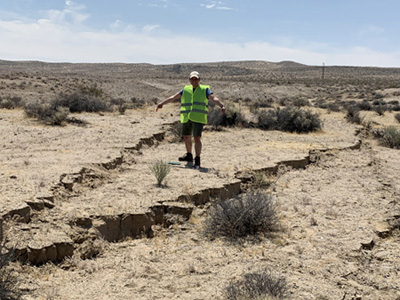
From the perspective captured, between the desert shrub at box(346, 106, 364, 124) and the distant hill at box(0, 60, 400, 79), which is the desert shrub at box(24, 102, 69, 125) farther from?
the distant hill at box(0, 60, 400, 79)

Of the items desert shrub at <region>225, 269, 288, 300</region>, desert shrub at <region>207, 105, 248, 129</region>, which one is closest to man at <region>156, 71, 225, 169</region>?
desert shrub at <region>225, 269, 288, 300</region>

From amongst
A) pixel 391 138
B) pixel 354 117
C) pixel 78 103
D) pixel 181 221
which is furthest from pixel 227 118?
pixel 181 221

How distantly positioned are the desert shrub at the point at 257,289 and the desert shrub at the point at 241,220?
1401 millimetres

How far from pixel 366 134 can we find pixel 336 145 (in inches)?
145

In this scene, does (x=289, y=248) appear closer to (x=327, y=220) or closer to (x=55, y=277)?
(x=327, y=220)

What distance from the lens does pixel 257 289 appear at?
11.2 ft

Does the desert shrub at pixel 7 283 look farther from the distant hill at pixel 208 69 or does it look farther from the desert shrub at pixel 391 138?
the distant hill at pixel 208 69

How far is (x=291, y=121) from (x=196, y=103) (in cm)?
753

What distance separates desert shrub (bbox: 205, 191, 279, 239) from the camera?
509cm

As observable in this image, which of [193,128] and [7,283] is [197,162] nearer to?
[193,128]

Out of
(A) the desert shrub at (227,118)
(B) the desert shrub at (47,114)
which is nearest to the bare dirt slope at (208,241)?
(B) the desert shrub at (47,114)

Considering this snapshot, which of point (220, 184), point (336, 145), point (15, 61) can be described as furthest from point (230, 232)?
point (15, 61)

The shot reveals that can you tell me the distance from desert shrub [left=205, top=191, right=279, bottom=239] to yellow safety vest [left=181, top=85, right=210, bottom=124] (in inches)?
100

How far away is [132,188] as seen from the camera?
6.11 meters
